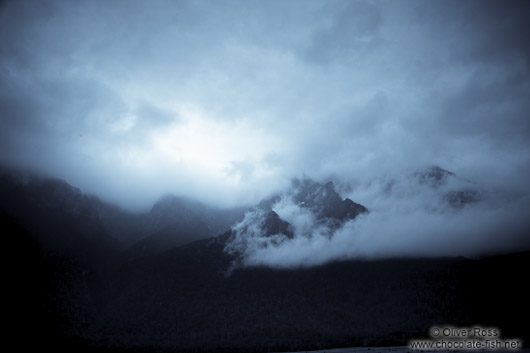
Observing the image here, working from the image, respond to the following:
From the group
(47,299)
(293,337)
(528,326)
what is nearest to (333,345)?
(293,337)

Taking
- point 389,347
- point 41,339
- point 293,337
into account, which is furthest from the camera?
point 293,337

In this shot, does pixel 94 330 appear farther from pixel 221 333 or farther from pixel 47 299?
pixel 221 333

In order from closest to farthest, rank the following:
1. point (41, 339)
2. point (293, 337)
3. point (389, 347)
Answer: point (41, 339) → point (389, 347) → point (293, 337)

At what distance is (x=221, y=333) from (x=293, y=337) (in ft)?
144

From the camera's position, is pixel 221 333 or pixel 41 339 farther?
pixel 221 333

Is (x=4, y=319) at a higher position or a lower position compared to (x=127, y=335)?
higher

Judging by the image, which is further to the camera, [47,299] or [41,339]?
[47,299]

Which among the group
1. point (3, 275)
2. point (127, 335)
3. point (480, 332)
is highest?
point (3, 275)

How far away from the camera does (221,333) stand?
198 m

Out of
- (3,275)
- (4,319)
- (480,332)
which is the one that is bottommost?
(480,332)

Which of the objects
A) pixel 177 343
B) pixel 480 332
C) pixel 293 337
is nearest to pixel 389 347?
pixel 293 337

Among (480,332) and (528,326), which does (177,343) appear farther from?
(528,326)

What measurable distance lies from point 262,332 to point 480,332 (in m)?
130

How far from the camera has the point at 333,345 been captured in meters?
180
